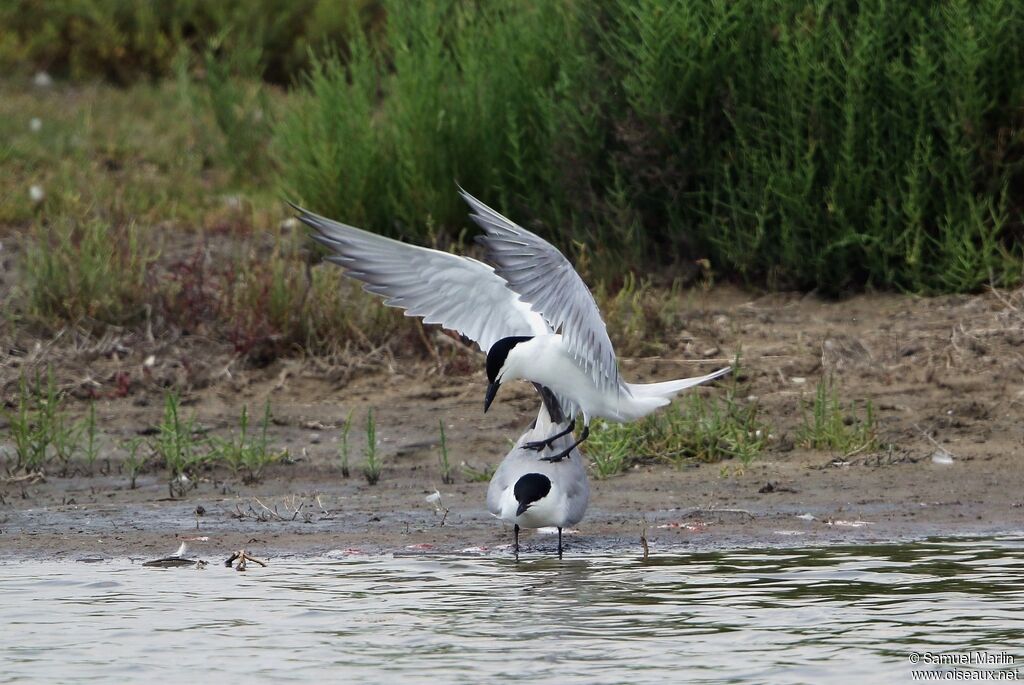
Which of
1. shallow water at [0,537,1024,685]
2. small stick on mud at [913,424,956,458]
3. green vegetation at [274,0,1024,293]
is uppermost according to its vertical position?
green vegetation at [274,0,1024,293]

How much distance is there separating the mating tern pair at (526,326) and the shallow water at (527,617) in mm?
325

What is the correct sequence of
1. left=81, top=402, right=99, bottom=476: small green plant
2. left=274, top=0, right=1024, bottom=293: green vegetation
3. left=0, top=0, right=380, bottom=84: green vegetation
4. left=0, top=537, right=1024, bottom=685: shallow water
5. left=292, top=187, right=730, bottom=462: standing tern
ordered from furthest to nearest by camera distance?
1. left=0, top=0, right=380, bottom=84: green vegetation
2. left=274, top=0, right=1024, bottom=293: green vegetation
3. left=81, top=402, right=99, bottom=476: small green plant
4. left=292, top=187, right=730, bottom=462: standing tern
5. left=0, top=537, right=1024, bottom=685: shallow water

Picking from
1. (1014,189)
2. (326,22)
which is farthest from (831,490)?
(326,22)

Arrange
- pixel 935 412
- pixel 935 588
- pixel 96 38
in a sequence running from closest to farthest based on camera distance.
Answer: pixel 935 588, pixel 935 412, pixel 96 38

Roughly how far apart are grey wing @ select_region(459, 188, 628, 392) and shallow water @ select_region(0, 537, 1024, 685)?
781 millimetres

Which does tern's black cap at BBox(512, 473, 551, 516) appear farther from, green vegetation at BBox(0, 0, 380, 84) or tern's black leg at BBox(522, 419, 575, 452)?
green vegetation at BBox(0, 0, 380, 84)

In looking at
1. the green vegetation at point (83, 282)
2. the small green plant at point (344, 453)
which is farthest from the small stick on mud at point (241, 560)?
the green vegetation at point (83, 282)

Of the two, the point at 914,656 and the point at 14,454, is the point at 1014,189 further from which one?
the point at 14,454

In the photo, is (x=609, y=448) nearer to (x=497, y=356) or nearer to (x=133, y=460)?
(x=497, y=356)

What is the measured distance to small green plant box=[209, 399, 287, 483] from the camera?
6.75 m

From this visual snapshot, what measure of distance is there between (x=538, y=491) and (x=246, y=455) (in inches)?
70.0

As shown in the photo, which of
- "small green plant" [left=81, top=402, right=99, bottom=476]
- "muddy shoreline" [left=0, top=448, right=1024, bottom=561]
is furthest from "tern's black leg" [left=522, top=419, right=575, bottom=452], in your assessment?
"small green plant" [left=81, top=402, right=99, bottom=476]

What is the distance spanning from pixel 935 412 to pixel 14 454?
4132mm

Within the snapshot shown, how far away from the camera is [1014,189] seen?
8109 millimetres
